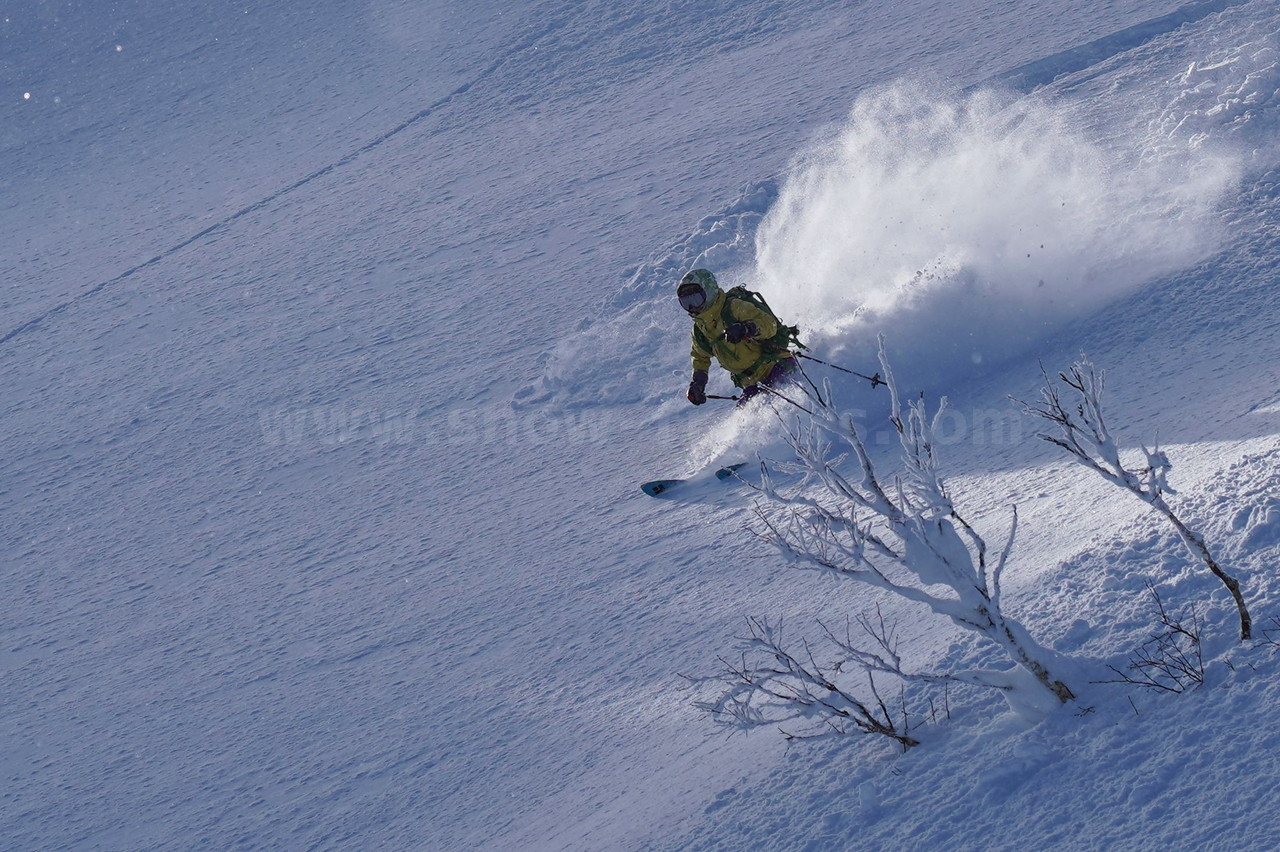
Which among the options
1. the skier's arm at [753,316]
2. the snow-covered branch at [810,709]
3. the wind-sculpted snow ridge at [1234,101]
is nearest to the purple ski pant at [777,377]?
the skier's arm at [753,316]

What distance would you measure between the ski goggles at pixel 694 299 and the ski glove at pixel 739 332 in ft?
0.86

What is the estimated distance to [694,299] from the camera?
796 centimetres

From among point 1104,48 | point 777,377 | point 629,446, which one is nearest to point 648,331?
point 629,446

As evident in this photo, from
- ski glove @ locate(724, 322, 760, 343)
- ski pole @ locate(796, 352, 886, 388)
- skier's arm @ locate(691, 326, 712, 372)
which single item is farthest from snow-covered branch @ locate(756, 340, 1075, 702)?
skier's arm @ locate(691, 326, 712, 372)

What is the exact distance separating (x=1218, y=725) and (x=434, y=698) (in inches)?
179

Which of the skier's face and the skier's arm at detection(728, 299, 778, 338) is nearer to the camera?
the skier's face

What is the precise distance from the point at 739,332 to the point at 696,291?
41cm

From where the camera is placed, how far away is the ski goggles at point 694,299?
7941mm

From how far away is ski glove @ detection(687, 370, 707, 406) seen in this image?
27.4ft

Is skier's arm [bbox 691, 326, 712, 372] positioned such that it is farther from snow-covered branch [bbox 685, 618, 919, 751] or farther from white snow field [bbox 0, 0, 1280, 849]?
snow-covered branch [bbox 685, 618, 919, 751]

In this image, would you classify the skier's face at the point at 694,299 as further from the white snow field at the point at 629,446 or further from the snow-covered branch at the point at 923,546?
the snow-covered branch at the point at 923,546

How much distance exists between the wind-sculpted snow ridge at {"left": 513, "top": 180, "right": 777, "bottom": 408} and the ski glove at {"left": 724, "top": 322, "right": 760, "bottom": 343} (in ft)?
7.47

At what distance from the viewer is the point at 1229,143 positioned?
30.7ft

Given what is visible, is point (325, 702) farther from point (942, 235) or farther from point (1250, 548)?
point (942, 235)
